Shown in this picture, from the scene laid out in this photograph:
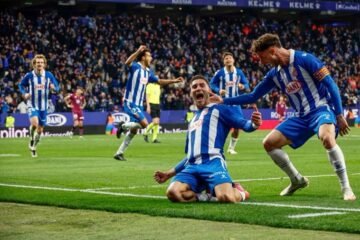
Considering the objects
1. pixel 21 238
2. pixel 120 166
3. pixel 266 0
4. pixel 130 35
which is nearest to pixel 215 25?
pixel 266 0

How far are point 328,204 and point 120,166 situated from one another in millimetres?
8292

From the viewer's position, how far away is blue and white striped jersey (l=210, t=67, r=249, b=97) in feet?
75.5

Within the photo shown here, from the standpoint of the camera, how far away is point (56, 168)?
17234mm

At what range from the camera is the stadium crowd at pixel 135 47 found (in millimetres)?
44156

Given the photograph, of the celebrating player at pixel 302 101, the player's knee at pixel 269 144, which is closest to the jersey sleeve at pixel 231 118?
the celebrating player at pixel 302 101

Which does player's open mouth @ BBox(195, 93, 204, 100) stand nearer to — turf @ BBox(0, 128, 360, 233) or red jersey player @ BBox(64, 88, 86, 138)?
turf @ BBox(0, 128, 360, 233)

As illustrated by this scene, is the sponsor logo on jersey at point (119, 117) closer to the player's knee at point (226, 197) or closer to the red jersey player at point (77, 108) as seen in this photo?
the red jersey player at point (77, 108)

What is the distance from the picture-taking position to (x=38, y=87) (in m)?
22.8

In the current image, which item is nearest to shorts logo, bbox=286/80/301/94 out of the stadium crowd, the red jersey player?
the red jersey player

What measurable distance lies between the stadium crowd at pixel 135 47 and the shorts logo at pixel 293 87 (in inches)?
1173

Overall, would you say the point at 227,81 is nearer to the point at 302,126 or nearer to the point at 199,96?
the point at 302,126

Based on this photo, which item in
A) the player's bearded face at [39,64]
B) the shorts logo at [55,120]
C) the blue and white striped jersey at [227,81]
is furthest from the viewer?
the shorts logo at [55,120]

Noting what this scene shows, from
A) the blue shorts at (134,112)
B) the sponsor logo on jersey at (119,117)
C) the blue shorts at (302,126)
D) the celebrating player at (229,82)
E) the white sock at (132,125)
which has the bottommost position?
the sponsor logo on jersey at (119,117)

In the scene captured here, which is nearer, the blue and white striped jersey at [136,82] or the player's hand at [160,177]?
the player's hand at [160,177]
